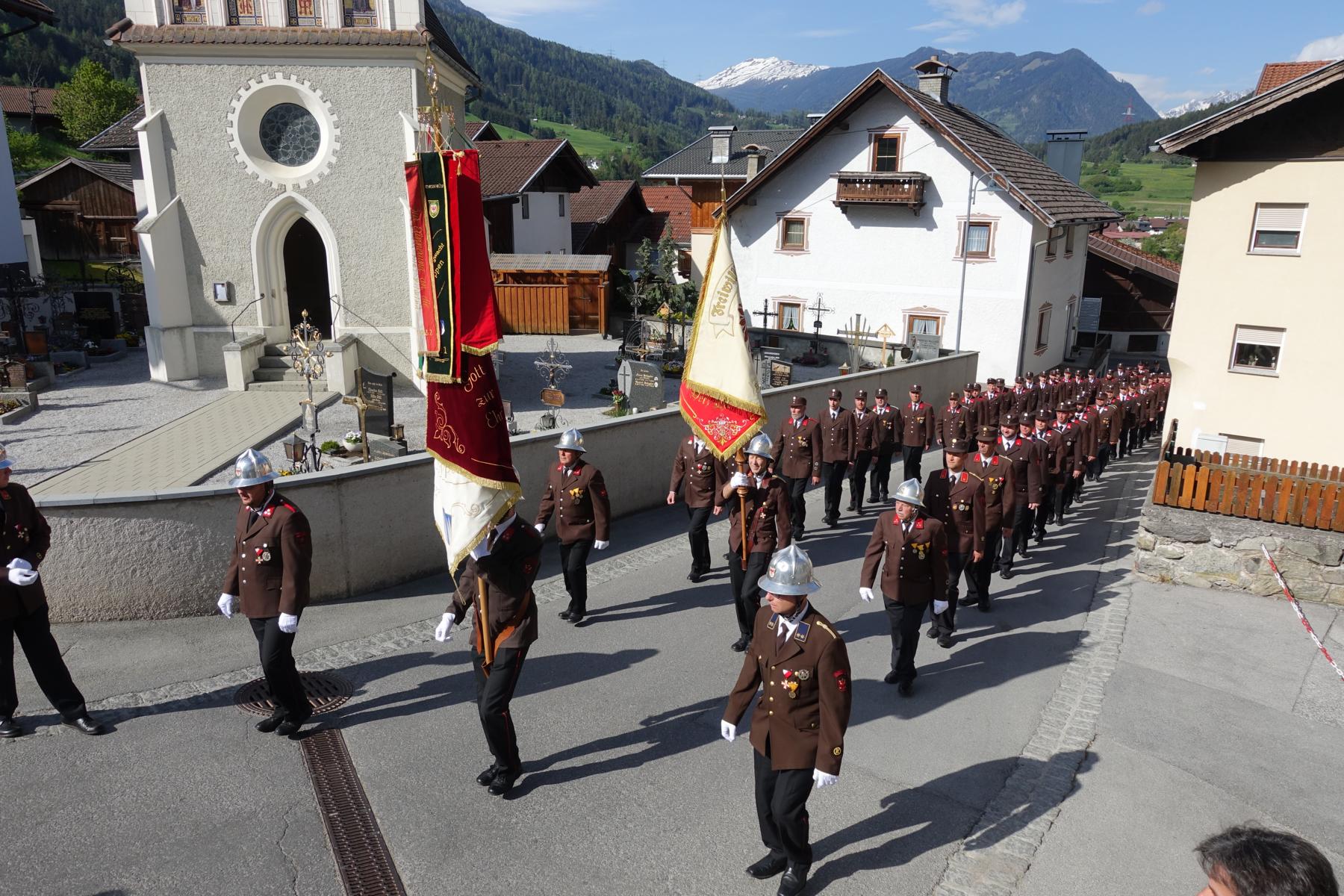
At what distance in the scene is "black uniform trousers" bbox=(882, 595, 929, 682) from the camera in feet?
24.2

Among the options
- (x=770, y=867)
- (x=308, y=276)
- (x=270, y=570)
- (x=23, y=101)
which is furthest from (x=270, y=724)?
(x=23, y=101)

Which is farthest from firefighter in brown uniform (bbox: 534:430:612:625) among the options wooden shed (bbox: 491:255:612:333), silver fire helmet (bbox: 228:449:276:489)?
wooden shed (bbox: 491:255:612:333)

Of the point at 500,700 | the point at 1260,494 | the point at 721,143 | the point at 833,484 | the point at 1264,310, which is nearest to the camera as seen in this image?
the point at 500,700

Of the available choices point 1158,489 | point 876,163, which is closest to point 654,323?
point 876,163

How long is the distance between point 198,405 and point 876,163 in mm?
19933

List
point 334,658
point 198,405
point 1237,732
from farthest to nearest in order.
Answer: point 198,405 → point 334,658 → point 1237,732

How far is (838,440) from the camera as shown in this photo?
12.5 meters

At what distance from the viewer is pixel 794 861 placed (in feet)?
16.1

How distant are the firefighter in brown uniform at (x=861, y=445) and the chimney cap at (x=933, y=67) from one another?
20072 millimetres

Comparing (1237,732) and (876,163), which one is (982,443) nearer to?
(1237,732)

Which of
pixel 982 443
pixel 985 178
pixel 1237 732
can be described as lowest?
pixel 1237 732

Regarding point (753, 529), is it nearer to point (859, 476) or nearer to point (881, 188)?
point (859, 476)

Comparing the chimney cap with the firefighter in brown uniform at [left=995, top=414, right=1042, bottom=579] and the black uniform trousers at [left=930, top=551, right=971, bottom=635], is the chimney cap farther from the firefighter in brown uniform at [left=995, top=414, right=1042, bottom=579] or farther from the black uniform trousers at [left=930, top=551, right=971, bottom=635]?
the black uniform trousers at [left=930, top=551, right=971, bottom=635]

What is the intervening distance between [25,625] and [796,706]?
5490 millimetres
